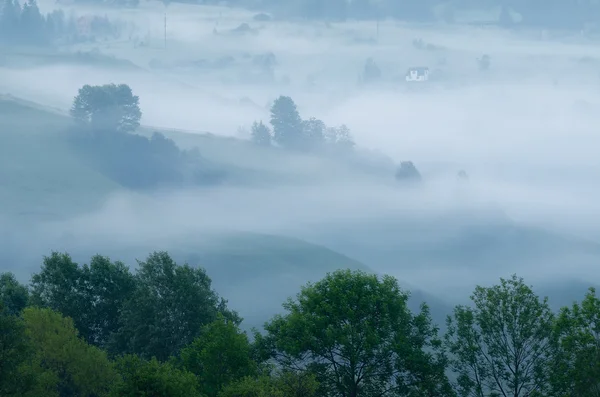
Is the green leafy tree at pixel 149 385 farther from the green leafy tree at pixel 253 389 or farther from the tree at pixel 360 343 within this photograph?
the tree at pixel 360 343

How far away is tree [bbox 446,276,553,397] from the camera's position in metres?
53.4

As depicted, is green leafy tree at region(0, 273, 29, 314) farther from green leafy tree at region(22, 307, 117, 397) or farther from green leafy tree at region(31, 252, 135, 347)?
green leafy tree at region(22, 307, 117, 397)

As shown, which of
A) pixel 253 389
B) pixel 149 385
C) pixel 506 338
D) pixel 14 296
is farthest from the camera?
pixel 14 296

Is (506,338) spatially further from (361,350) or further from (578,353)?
(361,350)

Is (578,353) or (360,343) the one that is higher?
(360,343)

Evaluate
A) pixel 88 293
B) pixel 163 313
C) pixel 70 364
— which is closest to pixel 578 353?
pixel 70 364

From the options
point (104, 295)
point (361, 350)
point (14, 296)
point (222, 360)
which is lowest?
point (222, 360)

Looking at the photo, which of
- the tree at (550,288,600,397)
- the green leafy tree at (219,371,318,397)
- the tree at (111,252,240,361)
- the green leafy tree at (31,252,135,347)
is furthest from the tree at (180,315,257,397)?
the green leafy tree at (31,252,135,347)

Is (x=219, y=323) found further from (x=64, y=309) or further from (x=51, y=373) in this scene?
(x=64, y=309)

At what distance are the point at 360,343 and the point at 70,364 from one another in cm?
2130

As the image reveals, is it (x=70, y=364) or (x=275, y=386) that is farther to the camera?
(x=70, y=364)

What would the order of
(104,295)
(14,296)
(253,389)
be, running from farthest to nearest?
(14,296) → (104,295) → (253,389)

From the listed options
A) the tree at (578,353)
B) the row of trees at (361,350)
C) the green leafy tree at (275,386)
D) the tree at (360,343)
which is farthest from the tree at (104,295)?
the tree at (578,353)

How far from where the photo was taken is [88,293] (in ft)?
248
